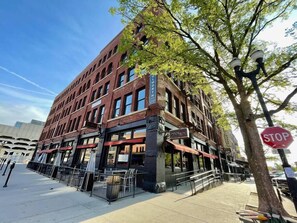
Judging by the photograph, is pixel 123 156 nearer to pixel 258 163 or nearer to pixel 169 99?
pixel 169 99

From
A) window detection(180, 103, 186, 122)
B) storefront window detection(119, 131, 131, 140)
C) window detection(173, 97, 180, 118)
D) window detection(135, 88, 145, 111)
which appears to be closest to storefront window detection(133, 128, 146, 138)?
storefront window detection(119, 131, 131, 140)

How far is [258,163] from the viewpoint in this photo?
527cm

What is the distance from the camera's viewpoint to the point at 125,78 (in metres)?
14.5

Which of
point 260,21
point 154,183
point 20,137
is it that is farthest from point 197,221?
point 20,137

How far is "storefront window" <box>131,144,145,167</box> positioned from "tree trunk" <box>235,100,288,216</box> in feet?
21.2

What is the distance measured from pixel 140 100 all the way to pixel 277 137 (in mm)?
9483

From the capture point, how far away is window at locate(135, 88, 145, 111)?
11606 millimetres

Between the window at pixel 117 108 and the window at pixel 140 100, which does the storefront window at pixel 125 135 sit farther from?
the window at pixel 117 108

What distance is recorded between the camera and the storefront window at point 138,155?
9.98 m

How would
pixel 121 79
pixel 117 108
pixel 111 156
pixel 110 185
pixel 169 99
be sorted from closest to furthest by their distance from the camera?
pixel 110 185 → pixel 111 156 → pixel 169 99 → pixel 117 108 → pixel 121 79

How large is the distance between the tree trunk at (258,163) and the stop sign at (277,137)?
2135 mm

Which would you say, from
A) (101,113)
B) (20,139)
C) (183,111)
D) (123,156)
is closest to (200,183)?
(123,156)

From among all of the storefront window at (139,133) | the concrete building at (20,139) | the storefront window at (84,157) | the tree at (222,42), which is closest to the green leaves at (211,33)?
the tree at (222,42)

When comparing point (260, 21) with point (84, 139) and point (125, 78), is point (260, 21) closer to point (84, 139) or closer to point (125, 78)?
point (125, 78)
